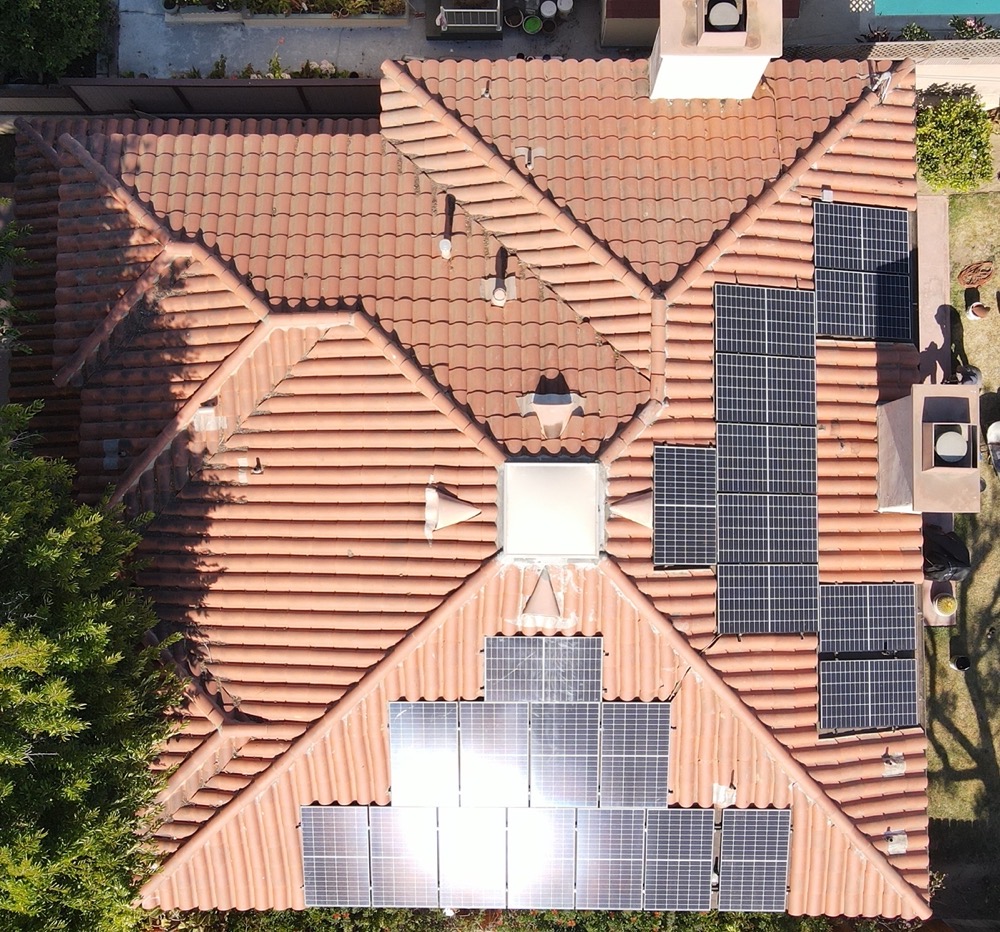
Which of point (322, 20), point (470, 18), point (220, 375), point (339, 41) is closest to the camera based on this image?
point (220, 375)

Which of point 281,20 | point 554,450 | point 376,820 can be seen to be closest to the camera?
point 554,450

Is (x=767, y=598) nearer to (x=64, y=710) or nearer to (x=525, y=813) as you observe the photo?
(x=525, y=813)

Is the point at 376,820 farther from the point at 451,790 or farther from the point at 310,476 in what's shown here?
the point at 310,476

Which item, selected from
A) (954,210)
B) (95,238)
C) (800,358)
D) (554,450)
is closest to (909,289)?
(800,358)

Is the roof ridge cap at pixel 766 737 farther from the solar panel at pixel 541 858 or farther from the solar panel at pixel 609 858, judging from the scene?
the solar panel at pixel 541 858

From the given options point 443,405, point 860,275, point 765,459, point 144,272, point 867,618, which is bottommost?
point 867,618

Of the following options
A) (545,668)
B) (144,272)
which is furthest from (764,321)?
(144,272)

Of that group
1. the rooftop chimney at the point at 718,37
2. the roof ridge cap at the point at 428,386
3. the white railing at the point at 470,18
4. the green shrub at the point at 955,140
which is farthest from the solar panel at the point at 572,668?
the white railing at the point at 470,18
